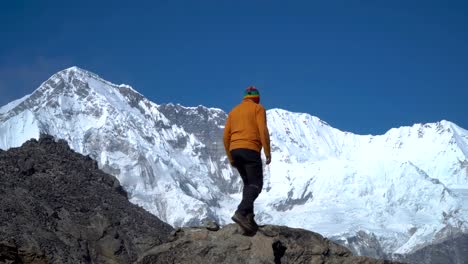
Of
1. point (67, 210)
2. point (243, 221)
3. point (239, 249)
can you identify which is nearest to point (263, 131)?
point (243, 221)

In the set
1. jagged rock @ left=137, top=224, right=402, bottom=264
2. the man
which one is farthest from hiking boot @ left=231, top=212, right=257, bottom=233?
jagged rock @ left=137, top=224, right=402, bottom=264

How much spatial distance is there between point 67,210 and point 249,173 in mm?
46095

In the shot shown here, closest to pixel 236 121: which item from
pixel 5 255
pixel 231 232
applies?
pixel 231 232

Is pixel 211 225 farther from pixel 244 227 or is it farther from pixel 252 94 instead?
pixel 252 94

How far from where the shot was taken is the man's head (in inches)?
592

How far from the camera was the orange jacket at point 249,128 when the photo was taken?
14.6m

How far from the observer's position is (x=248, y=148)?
47.9ft

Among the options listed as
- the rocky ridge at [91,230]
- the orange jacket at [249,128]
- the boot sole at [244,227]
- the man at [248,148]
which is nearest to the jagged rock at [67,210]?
the rocky ridge at [91,230]

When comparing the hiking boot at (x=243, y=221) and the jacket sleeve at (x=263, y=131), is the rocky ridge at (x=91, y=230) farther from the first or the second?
the jacket sleeve at (x=263, y=131)

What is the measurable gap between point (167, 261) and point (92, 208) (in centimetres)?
4937

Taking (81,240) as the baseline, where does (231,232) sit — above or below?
below

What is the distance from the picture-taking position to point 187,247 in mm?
14797

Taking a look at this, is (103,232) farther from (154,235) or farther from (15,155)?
(15,155)

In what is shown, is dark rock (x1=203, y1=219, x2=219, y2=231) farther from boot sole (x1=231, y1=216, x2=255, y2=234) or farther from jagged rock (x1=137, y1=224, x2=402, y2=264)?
boot sole (x1=231, y1=216, x2=255, y2=234)
